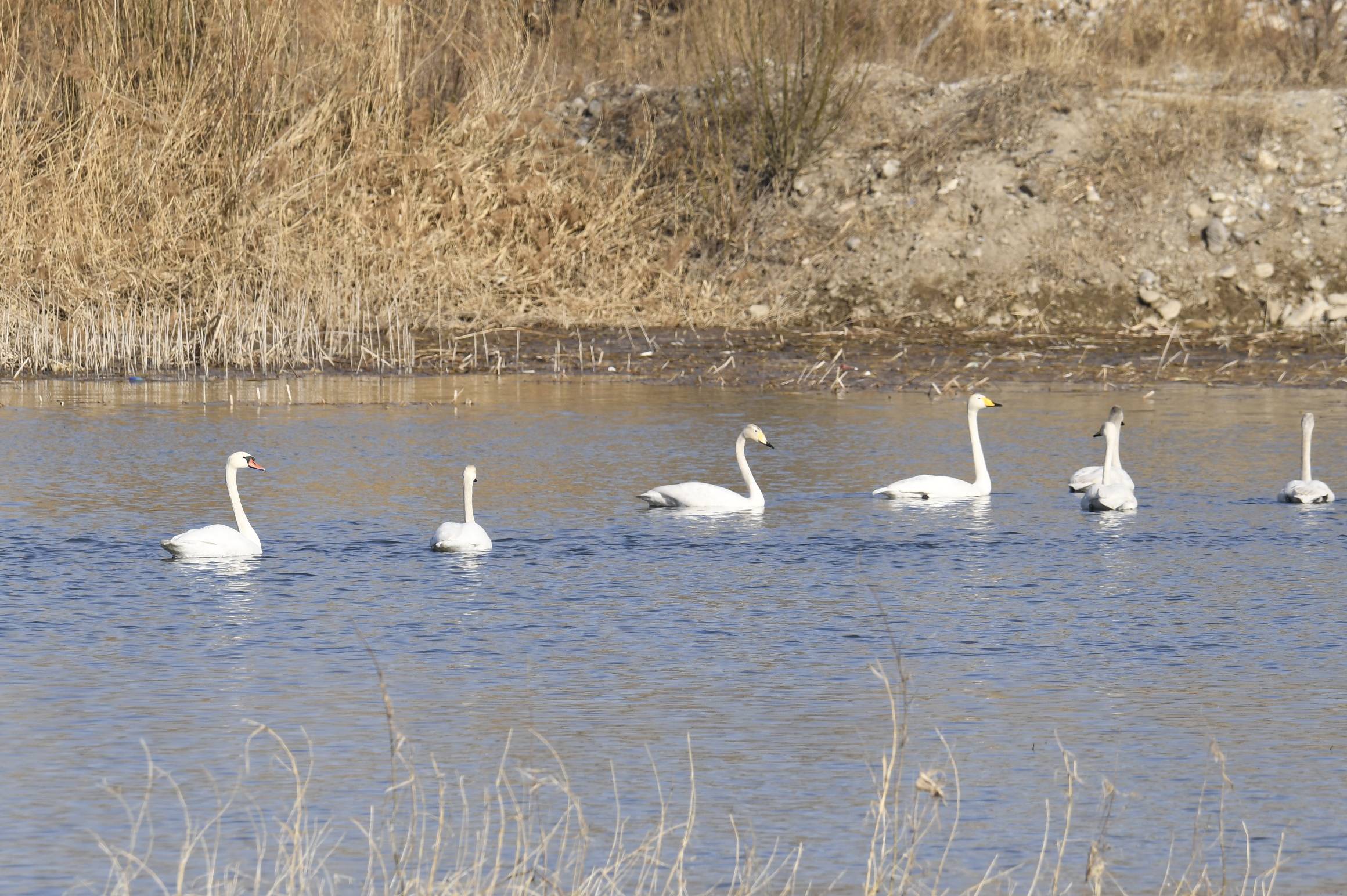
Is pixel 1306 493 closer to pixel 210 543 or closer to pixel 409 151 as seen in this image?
pixel 210 543

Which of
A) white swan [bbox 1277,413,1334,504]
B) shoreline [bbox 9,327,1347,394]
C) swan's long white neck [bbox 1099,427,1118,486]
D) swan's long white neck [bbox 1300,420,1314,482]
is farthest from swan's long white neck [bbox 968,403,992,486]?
shoreline [bbox 9,327,1347,394]

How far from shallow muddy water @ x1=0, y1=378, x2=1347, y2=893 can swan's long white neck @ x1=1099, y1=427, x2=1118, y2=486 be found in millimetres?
325

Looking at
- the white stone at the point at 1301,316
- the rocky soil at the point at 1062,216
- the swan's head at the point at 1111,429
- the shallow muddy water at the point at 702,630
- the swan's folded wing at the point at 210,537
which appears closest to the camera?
the shallow muddy water at the point at 702,630

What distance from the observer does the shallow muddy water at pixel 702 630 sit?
6910 mm

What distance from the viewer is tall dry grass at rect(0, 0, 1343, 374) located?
23.3 m

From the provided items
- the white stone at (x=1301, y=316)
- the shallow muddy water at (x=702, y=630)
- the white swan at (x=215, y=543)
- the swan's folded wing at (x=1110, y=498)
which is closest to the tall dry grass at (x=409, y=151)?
the white stone at (x=1301, y=316)

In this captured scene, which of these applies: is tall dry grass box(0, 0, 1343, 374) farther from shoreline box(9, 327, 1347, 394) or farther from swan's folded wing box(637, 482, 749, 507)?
swan's folded wing box(637, 482, 749, 507)

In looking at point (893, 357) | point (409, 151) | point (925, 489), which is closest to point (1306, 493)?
point (925, 489)

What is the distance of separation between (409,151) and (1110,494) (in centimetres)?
1497

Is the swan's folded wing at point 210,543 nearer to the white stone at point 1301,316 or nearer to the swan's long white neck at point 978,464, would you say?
the swan's long white neck at point 978,464

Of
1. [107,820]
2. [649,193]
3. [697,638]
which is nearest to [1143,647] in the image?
[697,638]

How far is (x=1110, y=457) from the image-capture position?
14.0m

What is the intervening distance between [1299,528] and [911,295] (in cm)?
1433

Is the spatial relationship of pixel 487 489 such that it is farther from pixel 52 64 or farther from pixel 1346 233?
pixel 1346 233
